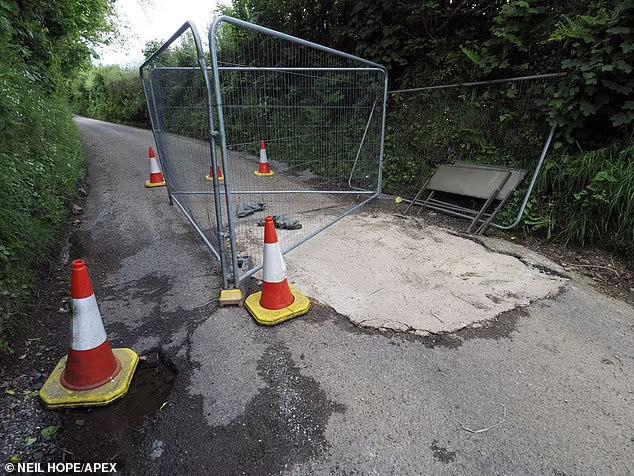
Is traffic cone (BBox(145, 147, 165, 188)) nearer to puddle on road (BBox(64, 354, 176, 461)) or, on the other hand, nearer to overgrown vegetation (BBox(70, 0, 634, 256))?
overgrown vegetation (BBox(70, 0, 634, 256))

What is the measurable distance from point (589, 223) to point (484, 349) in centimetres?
233

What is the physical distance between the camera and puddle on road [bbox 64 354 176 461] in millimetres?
1690

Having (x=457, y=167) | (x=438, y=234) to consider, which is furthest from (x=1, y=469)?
(x=457, y=167)

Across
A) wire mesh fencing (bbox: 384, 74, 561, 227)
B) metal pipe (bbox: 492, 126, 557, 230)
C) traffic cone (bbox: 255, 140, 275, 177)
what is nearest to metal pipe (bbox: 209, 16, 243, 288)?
traffic cone (bbox: 255, 140, 275, 177)

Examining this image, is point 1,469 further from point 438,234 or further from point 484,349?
point 438,234

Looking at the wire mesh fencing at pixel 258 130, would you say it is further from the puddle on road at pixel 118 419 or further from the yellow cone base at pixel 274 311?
the puddle on road at pixel 118 419

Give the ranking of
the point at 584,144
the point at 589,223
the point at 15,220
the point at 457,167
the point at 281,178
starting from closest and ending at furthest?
the point at 15,220 → the point at 589,223 → the point at 584,144 → the point at 457,167 → the point at 281,178

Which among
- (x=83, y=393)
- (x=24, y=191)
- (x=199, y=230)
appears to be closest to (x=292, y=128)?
(x=199, y=230)

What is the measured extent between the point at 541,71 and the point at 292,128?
3.28 metres

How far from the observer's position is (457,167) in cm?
493

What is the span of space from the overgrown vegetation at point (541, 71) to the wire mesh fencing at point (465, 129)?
0.02 m

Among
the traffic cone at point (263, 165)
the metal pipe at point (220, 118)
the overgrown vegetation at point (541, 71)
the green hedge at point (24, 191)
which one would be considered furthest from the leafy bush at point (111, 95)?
the metal pipe at point (220, 118)

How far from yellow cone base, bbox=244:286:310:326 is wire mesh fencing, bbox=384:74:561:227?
2.96 meters

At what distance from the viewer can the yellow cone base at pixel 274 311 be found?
256 cm
